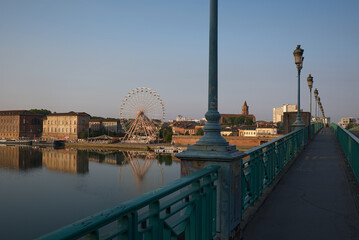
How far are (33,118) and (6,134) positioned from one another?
13029mm

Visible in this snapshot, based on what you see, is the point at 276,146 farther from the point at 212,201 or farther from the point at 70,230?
the point at 70,230

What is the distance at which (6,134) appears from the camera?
126625 mm

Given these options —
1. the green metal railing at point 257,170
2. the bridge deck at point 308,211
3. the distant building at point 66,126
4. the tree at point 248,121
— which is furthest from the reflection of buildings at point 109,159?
the tree at point 248,121

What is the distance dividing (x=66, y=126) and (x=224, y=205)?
125m

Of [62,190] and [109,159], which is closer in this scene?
[62,190]

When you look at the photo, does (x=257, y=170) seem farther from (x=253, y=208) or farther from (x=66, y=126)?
(x=66, y=126)

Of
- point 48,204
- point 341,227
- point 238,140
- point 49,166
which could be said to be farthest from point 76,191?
point 238,140

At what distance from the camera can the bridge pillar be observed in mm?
3586

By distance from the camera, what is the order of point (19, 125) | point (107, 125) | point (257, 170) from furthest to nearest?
point (107, 125) → point (19, 125) → point (257, 170)

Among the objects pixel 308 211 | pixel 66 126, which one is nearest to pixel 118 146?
pixel 66 126

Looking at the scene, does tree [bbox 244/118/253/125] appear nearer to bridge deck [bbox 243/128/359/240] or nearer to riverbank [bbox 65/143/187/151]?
riverbank [bbox 65/143/187/151]

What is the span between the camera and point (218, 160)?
360 cm

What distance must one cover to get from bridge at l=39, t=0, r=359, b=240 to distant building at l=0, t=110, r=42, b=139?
132 meters

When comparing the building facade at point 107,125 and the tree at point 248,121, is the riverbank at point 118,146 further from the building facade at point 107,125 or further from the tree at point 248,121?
the tree at point 248,121
